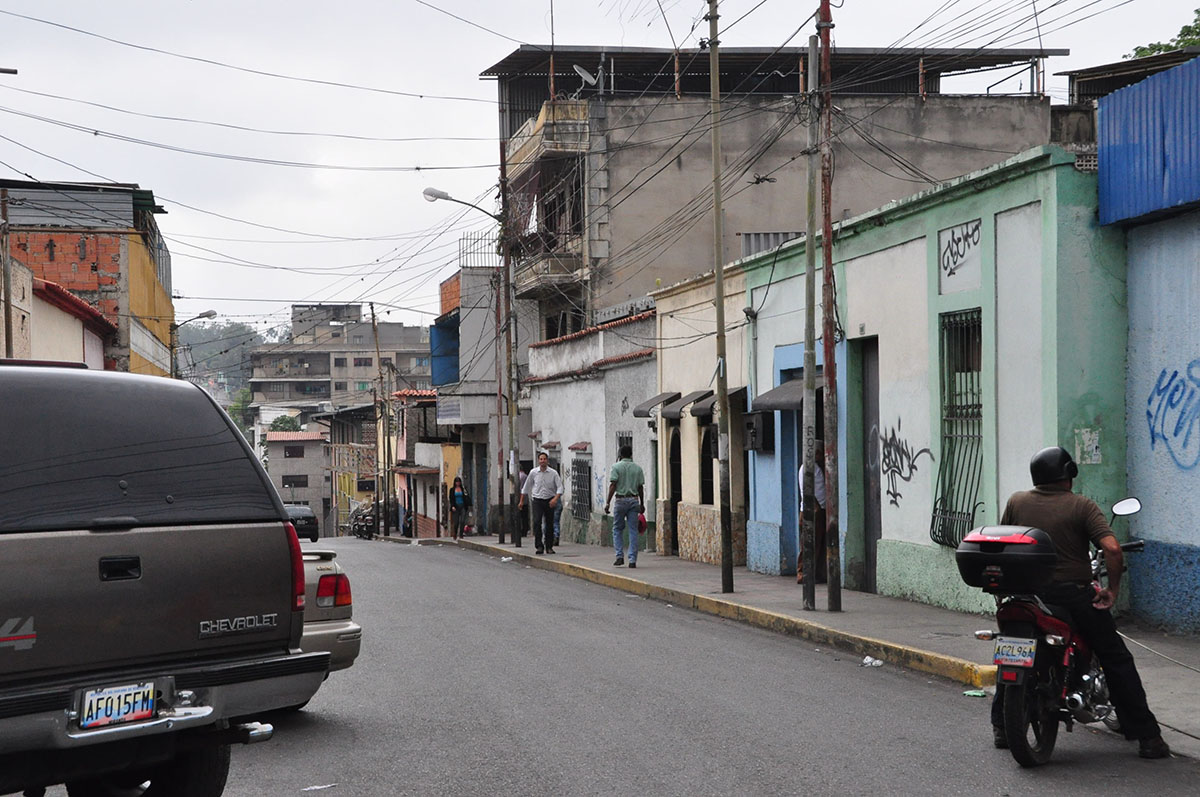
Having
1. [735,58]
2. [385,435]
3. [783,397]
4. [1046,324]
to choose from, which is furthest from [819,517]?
[385,435]

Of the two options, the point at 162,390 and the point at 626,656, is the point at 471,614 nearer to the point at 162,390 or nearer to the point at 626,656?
the point at 626,656

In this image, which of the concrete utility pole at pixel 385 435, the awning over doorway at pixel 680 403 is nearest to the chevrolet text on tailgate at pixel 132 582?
the awning over doorway at pixel 680 403

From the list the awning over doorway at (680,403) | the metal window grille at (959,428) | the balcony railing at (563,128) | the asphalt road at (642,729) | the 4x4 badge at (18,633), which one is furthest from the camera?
the balcony railing at (563,128)

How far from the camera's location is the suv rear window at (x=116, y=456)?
4.87 meters

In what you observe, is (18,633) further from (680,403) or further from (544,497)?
(544,497)

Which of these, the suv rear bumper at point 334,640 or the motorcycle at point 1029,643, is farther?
the suv rear bumper at point 334,640

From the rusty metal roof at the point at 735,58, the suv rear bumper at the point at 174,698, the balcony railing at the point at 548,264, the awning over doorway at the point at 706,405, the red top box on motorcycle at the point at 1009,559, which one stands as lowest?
the suv rear bumper at the point at 174,698

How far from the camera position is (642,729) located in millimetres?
7910

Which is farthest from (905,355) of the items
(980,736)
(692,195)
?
(692,195)

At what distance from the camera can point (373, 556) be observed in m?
27.8

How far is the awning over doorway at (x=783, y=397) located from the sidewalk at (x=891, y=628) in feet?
7.68

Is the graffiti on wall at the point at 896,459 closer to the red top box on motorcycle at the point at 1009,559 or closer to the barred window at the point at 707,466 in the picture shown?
the barred window at the point at 707,466

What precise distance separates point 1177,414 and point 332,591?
24.1 feet

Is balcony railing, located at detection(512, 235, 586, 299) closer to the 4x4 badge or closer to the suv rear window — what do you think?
the suv rear window
